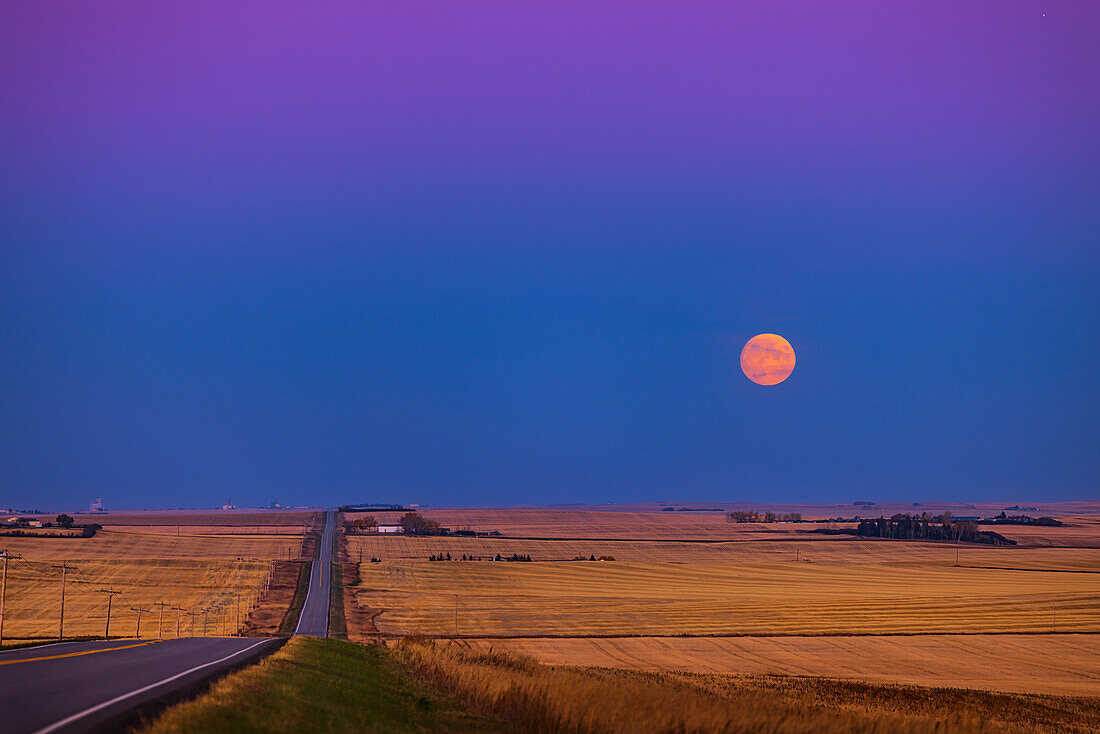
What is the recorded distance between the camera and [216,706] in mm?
13734

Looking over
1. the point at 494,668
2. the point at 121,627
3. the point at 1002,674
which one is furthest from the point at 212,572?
the point at 494,668

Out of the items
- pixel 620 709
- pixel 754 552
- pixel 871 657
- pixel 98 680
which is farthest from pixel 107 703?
pixel 754 552

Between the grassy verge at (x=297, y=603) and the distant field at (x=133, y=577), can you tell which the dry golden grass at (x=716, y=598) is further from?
the distant field at (x=133, y=577)

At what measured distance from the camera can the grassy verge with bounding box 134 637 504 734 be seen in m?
12.8

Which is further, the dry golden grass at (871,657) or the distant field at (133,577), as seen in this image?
the distant field at (133,577)

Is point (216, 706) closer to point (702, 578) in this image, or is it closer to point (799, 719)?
point (799, 719)

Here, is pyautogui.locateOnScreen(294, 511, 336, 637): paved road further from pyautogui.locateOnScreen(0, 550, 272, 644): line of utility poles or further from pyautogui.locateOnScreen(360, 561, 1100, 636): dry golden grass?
pyautogui.locateOnScreen(0, 550, 272, 644): line of utility poles

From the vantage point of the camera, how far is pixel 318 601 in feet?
366

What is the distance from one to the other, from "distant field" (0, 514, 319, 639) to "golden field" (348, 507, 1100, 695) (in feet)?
52.7

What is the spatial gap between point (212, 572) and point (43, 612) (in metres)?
40.3

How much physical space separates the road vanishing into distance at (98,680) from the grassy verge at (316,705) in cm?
90

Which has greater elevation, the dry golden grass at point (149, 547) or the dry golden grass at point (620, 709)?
the dry golden grass at point (149, 547)

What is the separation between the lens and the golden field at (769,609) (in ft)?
220

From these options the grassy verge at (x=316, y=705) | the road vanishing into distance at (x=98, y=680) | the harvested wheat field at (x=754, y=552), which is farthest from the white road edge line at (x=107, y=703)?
the harvested wheat field at (x=754, y=552)
